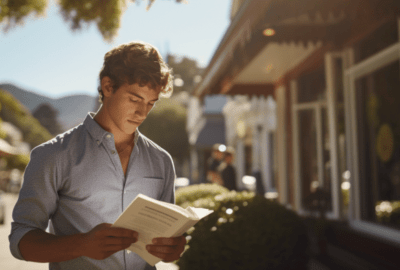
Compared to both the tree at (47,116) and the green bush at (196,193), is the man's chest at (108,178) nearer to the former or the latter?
the green bush at (196,193)

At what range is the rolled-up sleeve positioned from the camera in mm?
1653

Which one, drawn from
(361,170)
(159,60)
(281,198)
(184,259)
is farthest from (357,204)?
(159,60)

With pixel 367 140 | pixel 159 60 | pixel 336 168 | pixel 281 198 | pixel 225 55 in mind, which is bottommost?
pixel 281 198

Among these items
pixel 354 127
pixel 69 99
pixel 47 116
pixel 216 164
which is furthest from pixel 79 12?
pixel 47 116

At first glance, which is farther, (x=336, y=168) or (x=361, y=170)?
(x=336, y=168)

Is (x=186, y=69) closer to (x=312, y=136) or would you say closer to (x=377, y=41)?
(x=312, y=136)

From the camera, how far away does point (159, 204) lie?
5.02 feet

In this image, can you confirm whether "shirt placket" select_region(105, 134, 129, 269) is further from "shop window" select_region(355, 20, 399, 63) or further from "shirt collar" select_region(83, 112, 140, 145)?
"shop window" select_region(355, 20, 399, 63)

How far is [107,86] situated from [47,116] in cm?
12535

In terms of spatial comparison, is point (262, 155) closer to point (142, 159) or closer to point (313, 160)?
point (313, 160)

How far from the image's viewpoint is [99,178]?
1875 millimetres

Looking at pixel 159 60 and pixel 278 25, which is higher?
pixel 278 25

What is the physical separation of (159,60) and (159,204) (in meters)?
0.69

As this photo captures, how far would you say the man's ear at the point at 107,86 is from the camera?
186cm
